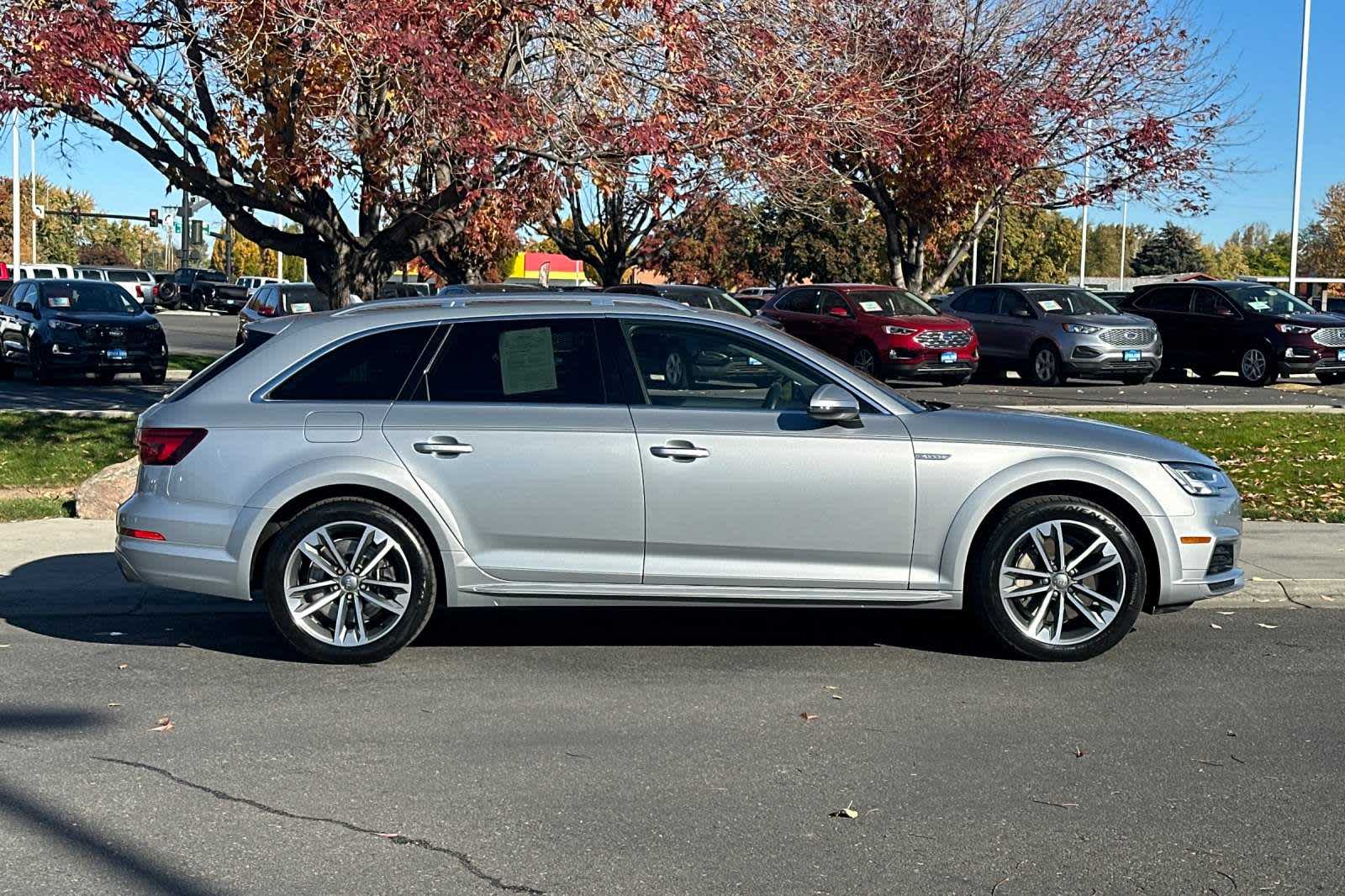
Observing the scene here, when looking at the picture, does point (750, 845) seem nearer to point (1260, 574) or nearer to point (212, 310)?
point (1260, 574)

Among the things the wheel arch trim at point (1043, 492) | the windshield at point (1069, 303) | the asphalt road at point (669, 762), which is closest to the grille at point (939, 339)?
the windshield at point (1069, 303)

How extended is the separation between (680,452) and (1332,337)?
19870 millimetres

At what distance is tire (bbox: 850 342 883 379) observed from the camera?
2320 cm

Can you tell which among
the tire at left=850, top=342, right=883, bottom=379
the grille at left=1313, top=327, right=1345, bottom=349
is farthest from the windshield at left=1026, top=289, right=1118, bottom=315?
the tire at left=850, top=342, right=883, bottom=379

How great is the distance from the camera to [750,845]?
4758mm

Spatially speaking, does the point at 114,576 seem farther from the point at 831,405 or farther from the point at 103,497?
the point at 831,405

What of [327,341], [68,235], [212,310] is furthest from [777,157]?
[68,235]

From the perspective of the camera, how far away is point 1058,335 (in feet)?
78.2

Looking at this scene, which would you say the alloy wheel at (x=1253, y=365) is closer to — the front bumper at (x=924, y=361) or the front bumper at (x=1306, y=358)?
the front bumper at (x=1306, y=358)

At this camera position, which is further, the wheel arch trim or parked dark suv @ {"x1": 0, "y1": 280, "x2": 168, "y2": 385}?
parked dark suv @ {"x1": 0, "y1": 280, "x2": 168, "y2": 385}

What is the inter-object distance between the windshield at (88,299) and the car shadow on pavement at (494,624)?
14.4 m

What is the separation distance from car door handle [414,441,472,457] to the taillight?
1.04m

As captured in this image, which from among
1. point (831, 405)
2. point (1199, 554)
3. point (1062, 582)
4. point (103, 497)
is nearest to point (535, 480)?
point (831, 405)

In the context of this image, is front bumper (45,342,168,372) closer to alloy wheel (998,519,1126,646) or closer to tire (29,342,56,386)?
tire (29,342,56,386)
